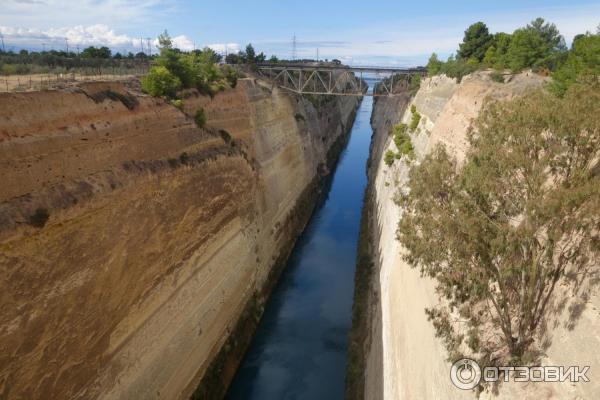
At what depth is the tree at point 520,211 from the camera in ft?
22.9

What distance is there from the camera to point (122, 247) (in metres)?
12.1

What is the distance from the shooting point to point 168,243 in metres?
14.1

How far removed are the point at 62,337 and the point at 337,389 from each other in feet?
31.4

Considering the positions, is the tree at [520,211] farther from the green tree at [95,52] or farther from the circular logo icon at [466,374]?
the green tree at [95,52]

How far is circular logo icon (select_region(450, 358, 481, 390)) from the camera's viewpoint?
8.71m

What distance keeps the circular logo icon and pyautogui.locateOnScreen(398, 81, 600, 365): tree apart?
0.27 meters

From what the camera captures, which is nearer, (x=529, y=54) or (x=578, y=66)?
(x=578, y=66)

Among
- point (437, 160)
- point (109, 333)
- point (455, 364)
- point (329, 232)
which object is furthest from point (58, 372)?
point (329, 232)

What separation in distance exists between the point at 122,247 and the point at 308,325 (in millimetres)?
9960

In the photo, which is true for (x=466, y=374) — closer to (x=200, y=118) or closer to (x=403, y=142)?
(x=200, y=118)

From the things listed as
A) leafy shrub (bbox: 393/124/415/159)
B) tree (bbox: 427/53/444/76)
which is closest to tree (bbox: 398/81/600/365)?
leafy shrub (bbox: 393/124/415/159)

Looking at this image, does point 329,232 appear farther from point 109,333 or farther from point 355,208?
point 109,333

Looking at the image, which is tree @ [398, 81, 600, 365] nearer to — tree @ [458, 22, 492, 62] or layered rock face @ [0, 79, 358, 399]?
layered rock face @ [0, 79, 358, 399]

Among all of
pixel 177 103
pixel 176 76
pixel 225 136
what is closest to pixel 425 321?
pixel 177 103
